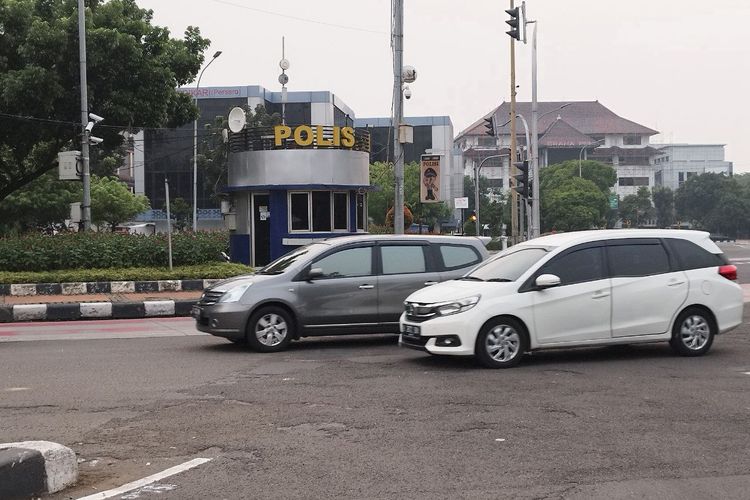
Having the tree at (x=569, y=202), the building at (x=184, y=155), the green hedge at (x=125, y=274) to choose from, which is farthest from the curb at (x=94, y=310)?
the building at (x=184, y=155)

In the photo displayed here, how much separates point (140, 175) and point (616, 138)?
85600 millimetres

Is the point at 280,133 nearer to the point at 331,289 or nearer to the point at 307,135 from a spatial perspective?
the point at 307,135

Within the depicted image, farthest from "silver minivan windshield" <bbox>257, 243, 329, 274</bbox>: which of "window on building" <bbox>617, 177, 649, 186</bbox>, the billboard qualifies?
"window on building" <bbox>617, 177, 649, 186</bbox>

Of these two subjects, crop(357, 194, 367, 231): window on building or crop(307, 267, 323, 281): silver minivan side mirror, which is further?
crop(357, 194, 367, 231): window on building

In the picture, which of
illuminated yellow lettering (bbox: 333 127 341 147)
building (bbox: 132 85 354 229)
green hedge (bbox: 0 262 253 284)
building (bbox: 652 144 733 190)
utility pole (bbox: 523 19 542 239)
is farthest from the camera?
building (bbox: 652 144 733 190)

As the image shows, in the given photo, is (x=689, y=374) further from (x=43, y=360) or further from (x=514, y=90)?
(x=514, y=90)

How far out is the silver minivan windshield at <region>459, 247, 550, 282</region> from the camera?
10594 millimetres

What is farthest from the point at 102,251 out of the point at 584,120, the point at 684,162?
the point at 684,162

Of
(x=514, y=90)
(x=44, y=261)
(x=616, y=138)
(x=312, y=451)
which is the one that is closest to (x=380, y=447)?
(x=312, y=451)

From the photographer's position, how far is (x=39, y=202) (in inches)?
1807

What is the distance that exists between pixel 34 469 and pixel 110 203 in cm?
5401

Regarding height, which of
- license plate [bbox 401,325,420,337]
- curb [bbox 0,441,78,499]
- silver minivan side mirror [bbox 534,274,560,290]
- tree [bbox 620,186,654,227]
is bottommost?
curb [bbox 0,441,78,499]

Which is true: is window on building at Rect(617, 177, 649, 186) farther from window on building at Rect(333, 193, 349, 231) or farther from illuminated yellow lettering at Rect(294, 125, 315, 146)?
illuminated yellow lettering at Rect(294, 125, 315, 146)

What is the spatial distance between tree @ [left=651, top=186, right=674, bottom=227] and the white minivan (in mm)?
103796
